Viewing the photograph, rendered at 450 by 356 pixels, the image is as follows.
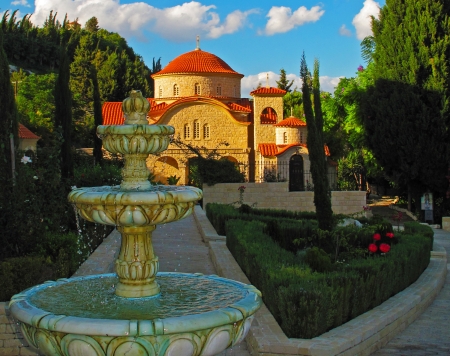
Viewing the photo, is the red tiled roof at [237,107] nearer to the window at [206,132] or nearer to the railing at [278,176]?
the window at [206,132]

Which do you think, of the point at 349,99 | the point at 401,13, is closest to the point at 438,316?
the point at 401,13

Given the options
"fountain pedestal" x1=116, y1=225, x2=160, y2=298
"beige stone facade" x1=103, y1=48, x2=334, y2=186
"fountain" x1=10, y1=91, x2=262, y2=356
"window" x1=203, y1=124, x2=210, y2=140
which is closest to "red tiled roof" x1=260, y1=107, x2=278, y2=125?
"beige stone facade" x1=103, y1=48, x2=334, y2=186

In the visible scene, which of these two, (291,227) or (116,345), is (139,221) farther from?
(291,227)

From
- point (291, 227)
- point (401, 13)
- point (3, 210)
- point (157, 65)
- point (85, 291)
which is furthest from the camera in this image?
point (157, 65)

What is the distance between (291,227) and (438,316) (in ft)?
13.4

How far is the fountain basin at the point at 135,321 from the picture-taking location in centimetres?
377

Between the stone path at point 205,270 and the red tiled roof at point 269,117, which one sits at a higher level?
the red tiled roof at point 269,117

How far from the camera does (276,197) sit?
21922mm

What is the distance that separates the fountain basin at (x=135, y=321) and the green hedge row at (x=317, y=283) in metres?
0.94

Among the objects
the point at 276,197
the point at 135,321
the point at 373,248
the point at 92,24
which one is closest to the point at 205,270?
the point at 373,248

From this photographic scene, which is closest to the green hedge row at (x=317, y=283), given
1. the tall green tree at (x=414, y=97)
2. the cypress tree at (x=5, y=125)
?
the cypress tree at (x=5, y=125)

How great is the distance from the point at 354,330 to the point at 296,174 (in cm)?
2322

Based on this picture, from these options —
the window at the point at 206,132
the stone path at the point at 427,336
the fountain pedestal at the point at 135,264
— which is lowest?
the stone path at the point at 427,336

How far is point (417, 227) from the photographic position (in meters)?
12.9
